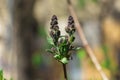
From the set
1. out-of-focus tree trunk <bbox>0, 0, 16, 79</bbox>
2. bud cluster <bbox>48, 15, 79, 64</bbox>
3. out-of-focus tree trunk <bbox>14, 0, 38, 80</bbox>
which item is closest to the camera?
bud cluster <bbox>48, 15, 79, 64</bbox>

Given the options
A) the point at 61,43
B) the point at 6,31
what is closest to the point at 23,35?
the point at 6,31

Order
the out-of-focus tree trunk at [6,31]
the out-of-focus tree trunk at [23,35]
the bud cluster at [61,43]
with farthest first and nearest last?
1. the out-of-focus tree trunk at [23,35]
2. the out-of-focus tree trunk at [6,31]
3. the bud cluster at [61,43]

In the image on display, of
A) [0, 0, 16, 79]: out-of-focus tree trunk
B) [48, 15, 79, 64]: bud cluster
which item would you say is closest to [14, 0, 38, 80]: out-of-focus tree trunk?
[0, 0, 16, 79]: out-of-focus tree trunk

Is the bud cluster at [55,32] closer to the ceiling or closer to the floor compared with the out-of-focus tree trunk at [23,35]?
closer to the floor

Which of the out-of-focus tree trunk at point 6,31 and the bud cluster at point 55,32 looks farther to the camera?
the out-of-focus tree trunk at point 6,31

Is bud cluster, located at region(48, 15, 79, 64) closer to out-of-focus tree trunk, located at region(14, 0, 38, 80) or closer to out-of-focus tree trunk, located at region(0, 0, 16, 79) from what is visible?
out-of-focus tree trunk, located at region(0, 0, 16, 79)

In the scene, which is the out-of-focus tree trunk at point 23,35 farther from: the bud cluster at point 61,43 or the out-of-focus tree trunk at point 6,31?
the bud cluster at point 61,43

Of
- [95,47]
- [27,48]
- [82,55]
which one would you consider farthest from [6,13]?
[95,47]

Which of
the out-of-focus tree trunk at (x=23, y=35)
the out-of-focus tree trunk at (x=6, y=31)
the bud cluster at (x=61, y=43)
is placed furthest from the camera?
the out-of-focus tree trunk at (x=23, y=35)

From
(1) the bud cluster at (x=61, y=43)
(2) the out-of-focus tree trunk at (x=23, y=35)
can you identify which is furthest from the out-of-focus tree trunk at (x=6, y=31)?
(1) the bud cluster at (x=61, y=43)
